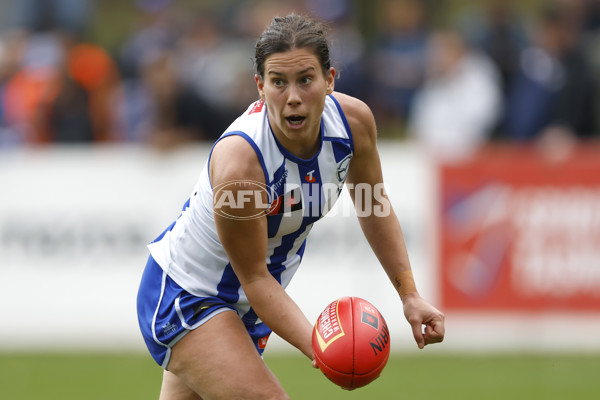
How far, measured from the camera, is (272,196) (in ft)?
13.9

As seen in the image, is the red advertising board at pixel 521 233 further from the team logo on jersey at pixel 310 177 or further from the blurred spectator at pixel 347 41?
the team logo on jersey at pixel 310 177

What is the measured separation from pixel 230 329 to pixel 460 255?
17.4 ft

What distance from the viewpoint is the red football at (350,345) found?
12.9 ft

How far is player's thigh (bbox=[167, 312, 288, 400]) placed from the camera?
4.21 metres

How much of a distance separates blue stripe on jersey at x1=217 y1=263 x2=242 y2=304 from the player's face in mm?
721

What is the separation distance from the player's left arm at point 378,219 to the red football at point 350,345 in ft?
1.17

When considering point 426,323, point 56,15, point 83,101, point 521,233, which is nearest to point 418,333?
point 426,323

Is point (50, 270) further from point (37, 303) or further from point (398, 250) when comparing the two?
point (398, 250)

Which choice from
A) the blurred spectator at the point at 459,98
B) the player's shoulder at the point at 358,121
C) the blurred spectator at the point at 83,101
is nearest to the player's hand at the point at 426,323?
the player's shoulder at the point at 358,121

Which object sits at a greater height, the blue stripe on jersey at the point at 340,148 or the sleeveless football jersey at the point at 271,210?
the blue stripe on jersey at the point at 340,148

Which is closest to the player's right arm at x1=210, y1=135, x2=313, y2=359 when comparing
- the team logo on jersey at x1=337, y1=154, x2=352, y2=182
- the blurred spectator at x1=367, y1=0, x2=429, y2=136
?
the team logo on jersey at x1=337, y1=154, x2=352, y2=182

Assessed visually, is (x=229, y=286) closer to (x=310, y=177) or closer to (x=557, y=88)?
(x=310, y=177)

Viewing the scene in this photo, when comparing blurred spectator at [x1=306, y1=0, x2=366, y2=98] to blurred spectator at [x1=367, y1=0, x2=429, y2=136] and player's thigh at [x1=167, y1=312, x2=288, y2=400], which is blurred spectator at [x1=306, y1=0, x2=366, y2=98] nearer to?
blurred spectator at [x1=367, y1=0, x2=429, y2=136]

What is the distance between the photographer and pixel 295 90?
4.03 metres
